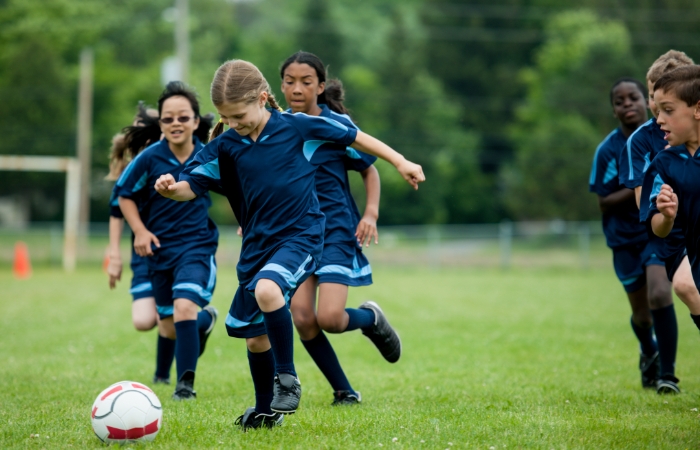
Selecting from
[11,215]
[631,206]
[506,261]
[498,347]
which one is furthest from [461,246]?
[11,215]

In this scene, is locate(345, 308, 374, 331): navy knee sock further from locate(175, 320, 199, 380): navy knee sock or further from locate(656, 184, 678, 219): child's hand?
locate(656, 184, 678, 219): child's hand

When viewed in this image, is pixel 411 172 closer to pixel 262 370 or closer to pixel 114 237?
pixel 262 370

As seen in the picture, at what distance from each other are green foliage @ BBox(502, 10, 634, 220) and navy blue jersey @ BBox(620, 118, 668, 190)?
3829cm

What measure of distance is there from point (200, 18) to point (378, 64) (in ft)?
44.6

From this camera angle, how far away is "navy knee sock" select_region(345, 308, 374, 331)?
5730 millimetres

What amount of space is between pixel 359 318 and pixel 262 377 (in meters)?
1.21

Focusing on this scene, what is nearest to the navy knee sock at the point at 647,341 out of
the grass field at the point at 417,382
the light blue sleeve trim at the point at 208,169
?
the grass field at the point at 417,382

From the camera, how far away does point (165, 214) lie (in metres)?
6.52

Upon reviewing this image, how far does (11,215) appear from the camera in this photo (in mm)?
49250

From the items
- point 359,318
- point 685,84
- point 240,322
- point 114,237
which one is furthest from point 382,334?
point 685,84

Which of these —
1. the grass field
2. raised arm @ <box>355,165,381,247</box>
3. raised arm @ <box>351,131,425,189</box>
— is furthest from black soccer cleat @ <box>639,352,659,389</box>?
raised arm @ <box>351,131,425,189</box>

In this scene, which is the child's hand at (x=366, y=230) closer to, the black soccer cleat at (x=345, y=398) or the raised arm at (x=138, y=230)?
the black soccer cleat at (x=345, y=398)

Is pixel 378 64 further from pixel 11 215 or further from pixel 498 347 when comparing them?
pixel 498 347

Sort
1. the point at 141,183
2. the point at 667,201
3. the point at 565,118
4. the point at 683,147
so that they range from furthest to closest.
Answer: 1. the point at 565,118
2. the point at 141,183
3. the point at 683,147
4. the point at 667,201
